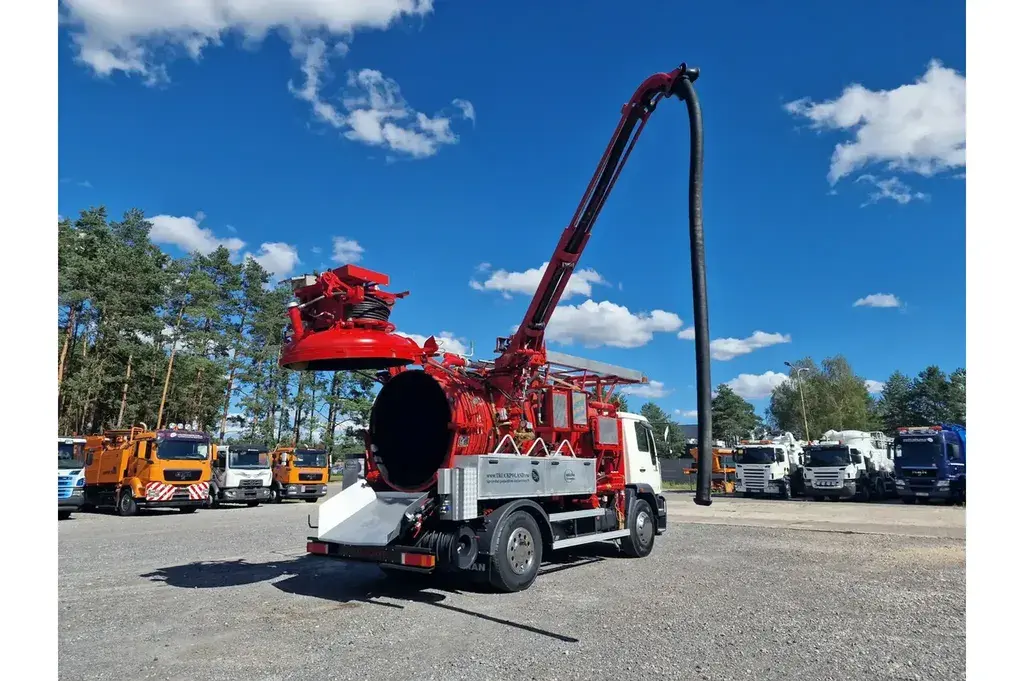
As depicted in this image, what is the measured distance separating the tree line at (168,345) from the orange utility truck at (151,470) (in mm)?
11870

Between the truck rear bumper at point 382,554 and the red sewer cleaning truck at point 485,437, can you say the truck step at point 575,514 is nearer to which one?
the red sewer cleaning truck at point 485,437

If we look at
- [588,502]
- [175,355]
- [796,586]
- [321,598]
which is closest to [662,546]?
[588,502]

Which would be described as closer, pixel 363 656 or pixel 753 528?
pixel 363 656

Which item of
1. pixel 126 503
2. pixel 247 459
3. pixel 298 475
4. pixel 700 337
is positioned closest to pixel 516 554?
pixel 700 337

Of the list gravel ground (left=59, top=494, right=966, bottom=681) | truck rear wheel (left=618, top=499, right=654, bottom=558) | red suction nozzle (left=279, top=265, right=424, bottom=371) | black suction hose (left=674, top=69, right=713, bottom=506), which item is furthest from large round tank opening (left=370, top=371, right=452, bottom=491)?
black suction hose (left=674, top=69, right=713, bottom=506)

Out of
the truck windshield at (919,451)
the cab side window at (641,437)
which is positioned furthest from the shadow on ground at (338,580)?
the truck windshield at (919,451)

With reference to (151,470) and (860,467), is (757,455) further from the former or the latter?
(151,470)

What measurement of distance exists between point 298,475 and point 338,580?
20712 millimetres

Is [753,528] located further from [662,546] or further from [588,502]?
[588,502]

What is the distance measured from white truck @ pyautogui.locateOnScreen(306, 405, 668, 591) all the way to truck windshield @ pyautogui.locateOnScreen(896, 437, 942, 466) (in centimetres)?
2260

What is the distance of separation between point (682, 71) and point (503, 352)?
458 cm

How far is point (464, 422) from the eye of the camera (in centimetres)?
930

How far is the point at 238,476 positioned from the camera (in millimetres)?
25828

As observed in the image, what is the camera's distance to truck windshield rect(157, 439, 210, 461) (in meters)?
23.1
